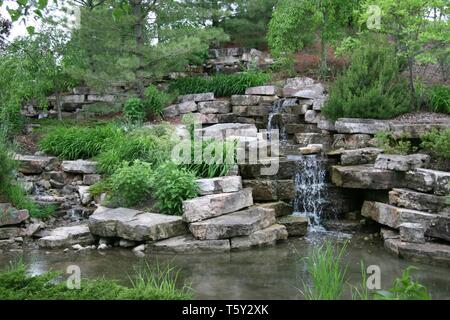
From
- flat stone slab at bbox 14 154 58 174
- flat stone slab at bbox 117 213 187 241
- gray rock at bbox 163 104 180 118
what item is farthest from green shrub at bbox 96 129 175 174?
gray rock at bbox 163 104 180 118

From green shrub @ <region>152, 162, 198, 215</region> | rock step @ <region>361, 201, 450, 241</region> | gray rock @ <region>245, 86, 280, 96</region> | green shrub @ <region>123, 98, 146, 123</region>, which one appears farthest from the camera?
gray rock @ <region>245, 86, 280, 96</region>

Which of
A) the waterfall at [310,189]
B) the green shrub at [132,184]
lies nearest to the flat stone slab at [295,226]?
the waterfall at [310,189]

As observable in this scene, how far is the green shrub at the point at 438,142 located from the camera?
6.92 metres

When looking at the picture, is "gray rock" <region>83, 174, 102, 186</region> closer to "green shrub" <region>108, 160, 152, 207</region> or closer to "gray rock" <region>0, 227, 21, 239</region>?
"green shrub" <region>108, 160, 152, 207</region>

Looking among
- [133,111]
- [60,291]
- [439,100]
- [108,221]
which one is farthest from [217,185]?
[439,100]

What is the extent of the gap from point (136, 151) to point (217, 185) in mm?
2048

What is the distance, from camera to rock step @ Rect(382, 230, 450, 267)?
18.1 ft

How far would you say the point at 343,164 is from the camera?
773 centimetres

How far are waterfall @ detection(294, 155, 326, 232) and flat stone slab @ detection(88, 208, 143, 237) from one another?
2.56 meters

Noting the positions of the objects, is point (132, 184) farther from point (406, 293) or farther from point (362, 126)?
point (406, 293)

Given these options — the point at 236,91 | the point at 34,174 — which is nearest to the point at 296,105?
the point at 236,91

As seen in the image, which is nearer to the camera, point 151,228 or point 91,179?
point 151,228

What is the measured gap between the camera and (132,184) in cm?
706
